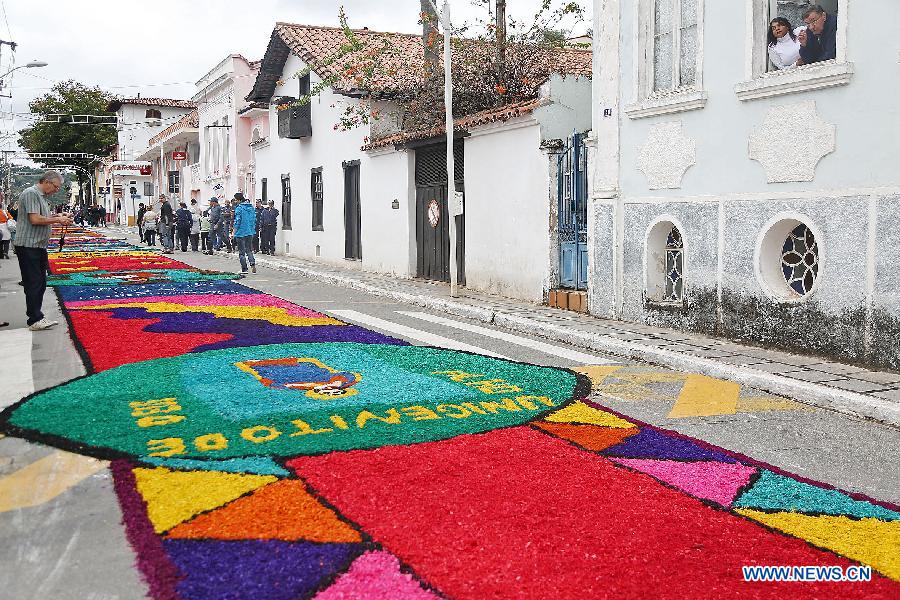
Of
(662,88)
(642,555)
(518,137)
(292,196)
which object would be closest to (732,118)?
(662,88)

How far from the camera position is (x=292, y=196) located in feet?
93.0

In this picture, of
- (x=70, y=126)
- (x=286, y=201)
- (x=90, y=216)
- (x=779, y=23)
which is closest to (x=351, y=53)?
(x=286, y=201)

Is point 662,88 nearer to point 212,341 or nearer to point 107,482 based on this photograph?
point 212,341

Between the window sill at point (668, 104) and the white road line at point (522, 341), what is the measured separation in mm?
3194

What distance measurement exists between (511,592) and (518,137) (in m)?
11.6

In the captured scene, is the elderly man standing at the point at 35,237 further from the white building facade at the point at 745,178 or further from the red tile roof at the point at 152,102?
the red tile roof at the point at 152,102

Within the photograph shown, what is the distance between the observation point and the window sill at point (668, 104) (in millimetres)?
9695

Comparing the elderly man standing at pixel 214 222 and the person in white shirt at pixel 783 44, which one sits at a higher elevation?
the person in white shirt at pixel 783 44

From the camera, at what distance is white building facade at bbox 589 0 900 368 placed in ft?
25.3

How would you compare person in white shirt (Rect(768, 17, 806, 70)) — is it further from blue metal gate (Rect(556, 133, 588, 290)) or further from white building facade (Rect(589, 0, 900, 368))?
blue metal gate (Rect(556, 133, 588, 290))

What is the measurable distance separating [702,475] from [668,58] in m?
7.12

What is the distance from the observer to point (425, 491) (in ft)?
13.7

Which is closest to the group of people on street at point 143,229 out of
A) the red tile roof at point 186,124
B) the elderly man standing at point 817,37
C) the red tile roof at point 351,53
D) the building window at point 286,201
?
the building window at point 286,201

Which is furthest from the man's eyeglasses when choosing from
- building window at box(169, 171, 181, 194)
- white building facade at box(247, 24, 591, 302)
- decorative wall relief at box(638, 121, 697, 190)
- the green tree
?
the green tree
